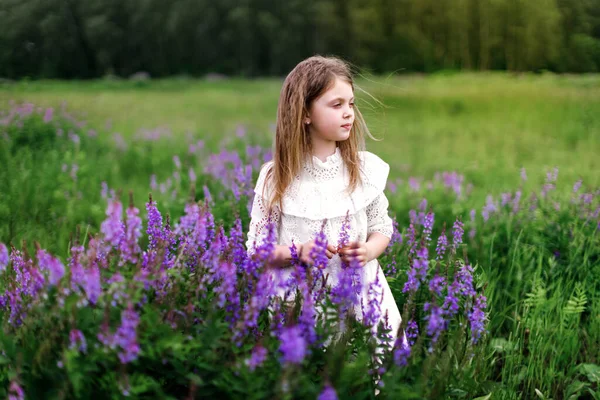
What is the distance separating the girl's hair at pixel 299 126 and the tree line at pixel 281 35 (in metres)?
0.23

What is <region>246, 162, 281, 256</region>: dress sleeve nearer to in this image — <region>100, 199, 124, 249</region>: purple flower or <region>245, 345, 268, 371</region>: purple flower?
<region>100, 199, 124, 249</region>: purple flower

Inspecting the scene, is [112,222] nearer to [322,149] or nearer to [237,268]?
[237,268]

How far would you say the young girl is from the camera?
2.66 metres

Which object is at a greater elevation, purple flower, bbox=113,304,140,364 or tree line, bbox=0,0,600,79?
tree line, bbox=0,0,600,79

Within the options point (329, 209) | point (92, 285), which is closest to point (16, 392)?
point (92, 285)

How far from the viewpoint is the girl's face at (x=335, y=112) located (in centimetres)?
265

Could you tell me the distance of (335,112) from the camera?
265cm

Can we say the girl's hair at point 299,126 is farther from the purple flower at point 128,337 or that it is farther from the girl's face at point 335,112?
the purple flower at point 128,337

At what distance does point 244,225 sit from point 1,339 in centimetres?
192

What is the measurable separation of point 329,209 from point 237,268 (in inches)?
21.3

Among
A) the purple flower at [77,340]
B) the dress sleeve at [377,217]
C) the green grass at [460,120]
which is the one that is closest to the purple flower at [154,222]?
the purple flower at [77,340]

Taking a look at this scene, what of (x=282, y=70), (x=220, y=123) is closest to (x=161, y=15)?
(x=282, y=70)

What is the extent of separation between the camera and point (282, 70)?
28.9 meters

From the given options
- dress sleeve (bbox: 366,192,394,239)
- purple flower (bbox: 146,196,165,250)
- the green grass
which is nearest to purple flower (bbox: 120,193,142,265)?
purple flower (bbox: 146,196,165,250)
